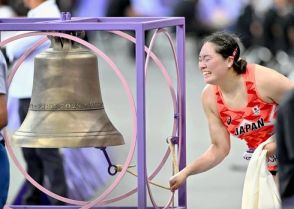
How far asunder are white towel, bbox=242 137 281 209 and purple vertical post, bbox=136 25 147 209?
0.59 metres

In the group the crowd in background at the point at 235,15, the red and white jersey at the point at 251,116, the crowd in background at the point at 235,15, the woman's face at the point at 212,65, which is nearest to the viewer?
the woman's face at the point at 212,65

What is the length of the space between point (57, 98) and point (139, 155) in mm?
609

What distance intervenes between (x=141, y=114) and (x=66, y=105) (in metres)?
0.52

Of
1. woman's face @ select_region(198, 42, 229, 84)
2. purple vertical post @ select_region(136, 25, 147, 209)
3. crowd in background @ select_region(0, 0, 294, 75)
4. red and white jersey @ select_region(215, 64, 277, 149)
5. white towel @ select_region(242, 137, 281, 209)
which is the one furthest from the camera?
crowd in background @ select_region(0, 0, 294, 75)

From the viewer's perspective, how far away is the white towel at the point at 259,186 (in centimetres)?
572

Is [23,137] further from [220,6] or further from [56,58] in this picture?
[220,6]

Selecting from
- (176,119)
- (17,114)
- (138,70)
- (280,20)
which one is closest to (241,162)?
(17,114)

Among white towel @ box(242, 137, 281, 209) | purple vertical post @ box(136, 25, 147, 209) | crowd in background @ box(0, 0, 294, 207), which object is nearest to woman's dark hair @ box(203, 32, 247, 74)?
white towel @ box(242, 137, 281, 209)

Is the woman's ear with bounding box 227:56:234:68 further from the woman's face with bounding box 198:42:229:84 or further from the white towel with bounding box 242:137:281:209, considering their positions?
the white towel with bounding box 242:137:281:209

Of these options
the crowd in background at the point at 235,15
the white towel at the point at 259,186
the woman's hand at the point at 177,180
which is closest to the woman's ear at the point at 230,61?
the white towel at the point at 259,186

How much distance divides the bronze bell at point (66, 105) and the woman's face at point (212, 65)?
572mm

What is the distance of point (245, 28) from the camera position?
22266 millimetres

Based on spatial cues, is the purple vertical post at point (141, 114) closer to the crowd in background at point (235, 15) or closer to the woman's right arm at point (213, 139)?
the woman's right arm at point (213, 139)

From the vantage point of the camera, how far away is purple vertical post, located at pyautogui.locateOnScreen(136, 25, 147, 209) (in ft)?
17.9
